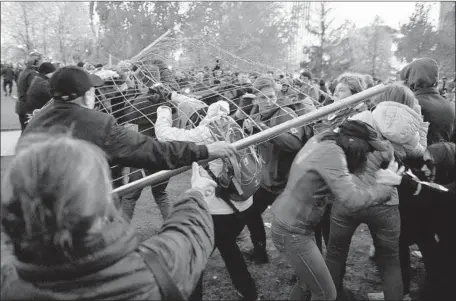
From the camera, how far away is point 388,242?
2.72 meters

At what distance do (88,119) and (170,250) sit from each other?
109cm

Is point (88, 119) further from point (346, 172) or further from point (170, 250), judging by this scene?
point (346, 172)

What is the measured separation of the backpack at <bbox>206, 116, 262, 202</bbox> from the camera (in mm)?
2746

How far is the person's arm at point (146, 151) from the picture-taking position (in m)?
1.95

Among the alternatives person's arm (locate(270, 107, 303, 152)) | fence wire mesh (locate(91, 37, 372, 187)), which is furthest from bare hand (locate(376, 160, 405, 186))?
person's arm (locate(270, 107, 303, 152))

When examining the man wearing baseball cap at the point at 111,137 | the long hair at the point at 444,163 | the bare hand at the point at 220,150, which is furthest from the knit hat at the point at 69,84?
the long hair at the point at 444,163

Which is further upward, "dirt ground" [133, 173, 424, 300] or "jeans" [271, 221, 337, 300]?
"jeans" [271, 221, 337, 300]

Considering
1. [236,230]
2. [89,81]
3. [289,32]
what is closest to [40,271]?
[89,81]

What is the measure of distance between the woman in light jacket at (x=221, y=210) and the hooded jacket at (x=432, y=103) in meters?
1.93

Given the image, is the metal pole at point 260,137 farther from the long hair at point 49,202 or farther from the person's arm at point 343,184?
the long hair at point 49,202

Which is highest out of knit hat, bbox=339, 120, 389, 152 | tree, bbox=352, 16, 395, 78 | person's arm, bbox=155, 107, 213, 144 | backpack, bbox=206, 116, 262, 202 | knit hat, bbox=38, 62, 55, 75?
knit hat, bbox=38, 62, 55, 75

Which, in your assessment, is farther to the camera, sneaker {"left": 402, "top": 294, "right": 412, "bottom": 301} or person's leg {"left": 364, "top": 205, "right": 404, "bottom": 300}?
sneaker {"left": 402, "top": 294, "right": 412, "bottom": 301}

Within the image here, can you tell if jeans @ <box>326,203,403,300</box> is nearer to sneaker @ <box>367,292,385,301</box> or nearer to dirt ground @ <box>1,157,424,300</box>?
sneaker @ <box>367,292,385,301</box>

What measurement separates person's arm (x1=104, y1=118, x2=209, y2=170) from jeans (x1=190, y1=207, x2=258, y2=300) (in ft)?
3.42
